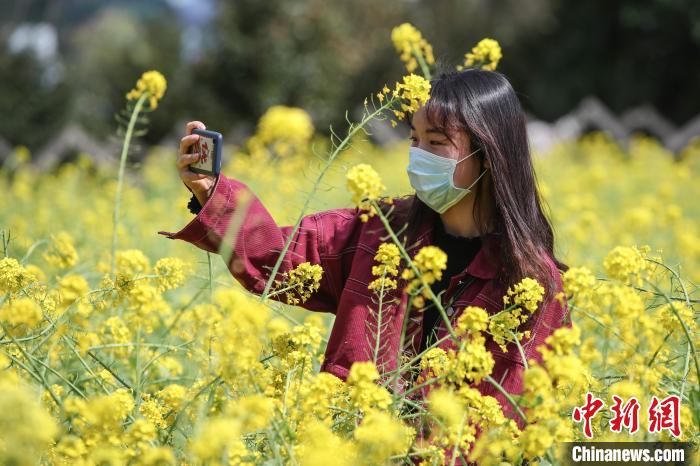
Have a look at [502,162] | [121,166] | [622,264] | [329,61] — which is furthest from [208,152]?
[329,61]

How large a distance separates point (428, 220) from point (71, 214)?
12.8ft

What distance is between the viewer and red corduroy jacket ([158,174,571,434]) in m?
2.31

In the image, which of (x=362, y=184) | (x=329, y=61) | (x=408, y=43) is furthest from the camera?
(x=329, y=61)

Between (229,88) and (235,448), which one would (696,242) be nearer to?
(235,448)

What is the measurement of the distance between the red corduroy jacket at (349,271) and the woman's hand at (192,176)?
1.8 inches

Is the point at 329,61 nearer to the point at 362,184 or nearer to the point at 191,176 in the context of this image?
the point at 191,176

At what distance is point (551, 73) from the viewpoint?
19594 mm

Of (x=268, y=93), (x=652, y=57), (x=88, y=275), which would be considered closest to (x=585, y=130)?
(x=652, y=57)

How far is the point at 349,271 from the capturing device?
8.46ft

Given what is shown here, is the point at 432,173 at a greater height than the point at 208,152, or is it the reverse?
the point at 432,173

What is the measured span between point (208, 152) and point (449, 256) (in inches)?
29.4

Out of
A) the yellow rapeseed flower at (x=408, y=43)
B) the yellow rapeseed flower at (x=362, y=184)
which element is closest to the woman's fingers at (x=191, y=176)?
the yellow rapeseed flower at (x=362, y=184)

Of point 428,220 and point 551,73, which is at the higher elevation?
point 551,73

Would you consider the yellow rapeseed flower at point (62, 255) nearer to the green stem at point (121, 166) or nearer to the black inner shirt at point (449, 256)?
the green stem at point (121, 166)
